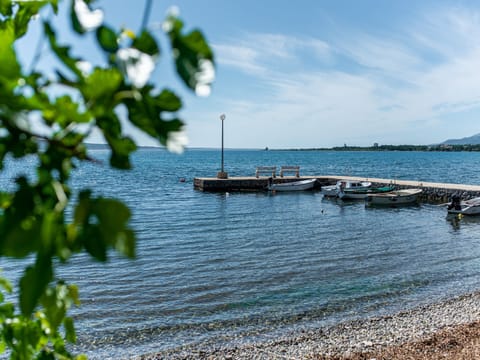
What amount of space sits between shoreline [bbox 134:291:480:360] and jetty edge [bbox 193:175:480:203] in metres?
22.9

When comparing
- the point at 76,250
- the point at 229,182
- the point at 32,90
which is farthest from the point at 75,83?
the point at 229,182

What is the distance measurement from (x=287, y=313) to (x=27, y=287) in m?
10.0

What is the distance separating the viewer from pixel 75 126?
0.67 m

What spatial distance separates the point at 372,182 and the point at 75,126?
38.6 meters

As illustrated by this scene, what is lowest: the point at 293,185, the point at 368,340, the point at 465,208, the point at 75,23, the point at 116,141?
the point at 368,340

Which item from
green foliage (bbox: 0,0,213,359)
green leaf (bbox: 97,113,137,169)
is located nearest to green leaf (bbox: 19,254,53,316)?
green foliage (bbox: 0,0,213,359)

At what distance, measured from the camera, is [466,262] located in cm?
1463

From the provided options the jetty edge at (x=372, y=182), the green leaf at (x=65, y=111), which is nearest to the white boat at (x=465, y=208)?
the jetty edge at (x=372, y=182)

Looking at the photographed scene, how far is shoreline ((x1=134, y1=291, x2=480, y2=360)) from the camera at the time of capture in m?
7.88

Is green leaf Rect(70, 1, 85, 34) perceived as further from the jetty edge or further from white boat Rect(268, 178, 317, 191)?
white boat Rect(268, 178, 317, 191)

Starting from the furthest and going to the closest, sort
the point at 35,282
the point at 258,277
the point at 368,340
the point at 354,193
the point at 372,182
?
the point at 372,182 < the point at 354,193 < the point at 258,277 < the point at 368,340 < the point at 35,282

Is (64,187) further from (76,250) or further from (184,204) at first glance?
(184,204)

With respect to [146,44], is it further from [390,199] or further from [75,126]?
[390,199]

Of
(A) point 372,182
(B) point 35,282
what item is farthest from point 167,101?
(A) point 372,182
